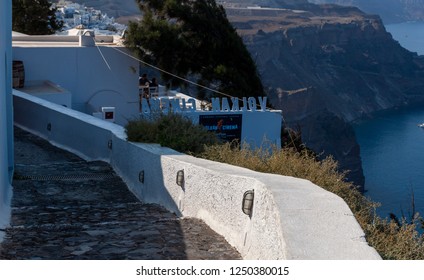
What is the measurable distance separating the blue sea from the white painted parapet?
36.5 m

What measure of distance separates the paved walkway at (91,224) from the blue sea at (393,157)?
36005mm

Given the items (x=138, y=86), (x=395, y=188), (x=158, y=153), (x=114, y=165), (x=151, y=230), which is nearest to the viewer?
(x=151, y=230)

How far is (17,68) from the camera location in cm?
1820

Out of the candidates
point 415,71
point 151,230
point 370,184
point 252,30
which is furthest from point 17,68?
point 415,71

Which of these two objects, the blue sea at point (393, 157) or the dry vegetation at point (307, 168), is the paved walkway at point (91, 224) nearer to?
the dry vegetation at point (307, 168)

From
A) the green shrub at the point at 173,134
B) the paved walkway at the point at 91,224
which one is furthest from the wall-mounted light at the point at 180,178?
the green shrub at the point at 173,134

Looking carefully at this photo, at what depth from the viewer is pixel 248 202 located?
5.52 metres

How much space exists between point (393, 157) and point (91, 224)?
78181 mm

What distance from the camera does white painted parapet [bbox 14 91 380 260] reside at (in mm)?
4305

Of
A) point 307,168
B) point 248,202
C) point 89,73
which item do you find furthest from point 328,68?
point 248,202

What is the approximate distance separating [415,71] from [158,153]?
146909mm

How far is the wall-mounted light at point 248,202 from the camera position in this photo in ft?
18.0

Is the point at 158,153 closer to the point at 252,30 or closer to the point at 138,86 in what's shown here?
the point at 138,86

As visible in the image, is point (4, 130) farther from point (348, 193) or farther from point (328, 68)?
point (328, 68)
